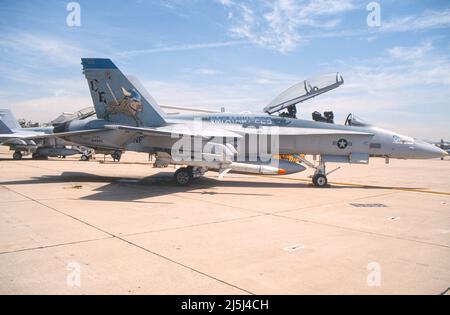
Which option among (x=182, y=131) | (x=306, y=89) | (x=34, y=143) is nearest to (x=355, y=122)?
(x=306, y=89)

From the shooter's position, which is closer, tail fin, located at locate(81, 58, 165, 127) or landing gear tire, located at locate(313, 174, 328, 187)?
tail fin, located at locate(81, 58, 165, 127)

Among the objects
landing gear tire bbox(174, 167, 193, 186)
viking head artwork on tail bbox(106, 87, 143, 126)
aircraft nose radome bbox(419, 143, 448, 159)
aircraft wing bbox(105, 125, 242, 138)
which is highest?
viking head artwork on tail bbox(106, 87, 143, 126)

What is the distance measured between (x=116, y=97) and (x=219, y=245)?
896cm


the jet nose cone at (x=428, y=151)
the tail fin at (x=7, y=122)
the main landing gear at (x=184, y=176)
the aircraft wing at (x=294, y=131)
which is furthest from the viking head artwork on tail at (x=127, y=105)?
the tail fin at (x=7, y=122)

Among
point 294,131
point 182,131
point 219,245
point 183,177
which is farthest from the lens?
point 294,131

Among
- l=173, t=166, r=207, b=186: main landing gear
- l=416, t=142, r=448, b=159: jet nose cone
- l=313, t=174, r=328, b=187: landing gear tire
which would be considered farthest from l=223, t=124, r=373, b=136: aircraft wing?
l=173, t=166, r=207, b=186: main landing gear

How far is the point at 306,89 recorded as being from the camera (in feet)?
40.6

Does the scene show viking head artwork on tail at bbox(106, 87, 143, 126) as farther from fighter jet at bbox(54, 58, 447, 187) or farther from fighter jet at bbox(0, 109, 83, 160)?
fighter jet at bbox(0, 109, 83, 160)

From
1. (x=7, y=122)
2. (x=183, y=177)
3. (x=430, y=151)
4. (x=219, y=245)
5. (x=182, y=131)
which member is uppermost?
(x=7, y=122)

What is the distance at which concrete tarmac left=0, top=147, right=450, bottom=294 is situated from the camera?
3.54 meters

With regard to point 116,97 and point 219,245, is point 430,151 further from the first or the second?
point 116,97
